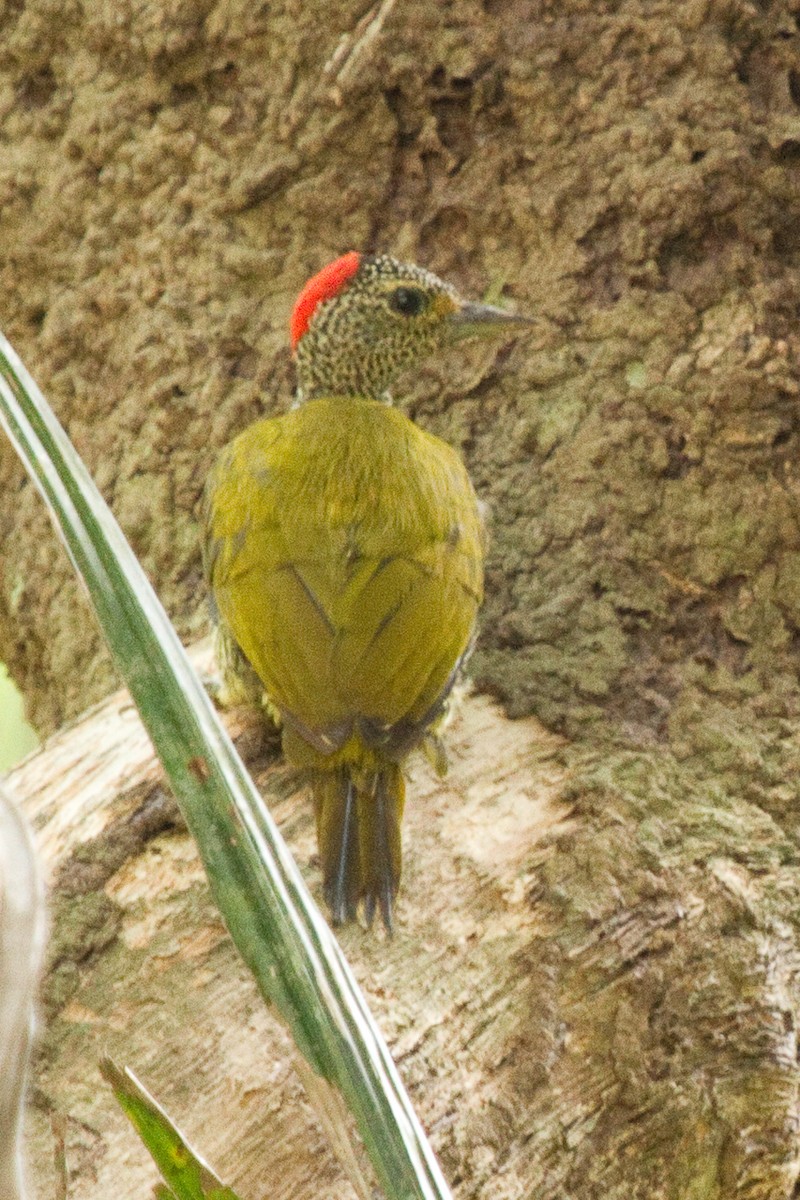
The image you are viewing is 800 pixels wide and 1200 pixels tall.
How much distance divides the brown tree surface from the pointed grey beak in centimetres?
8

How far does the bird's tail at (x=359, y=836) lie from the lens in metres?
2.17

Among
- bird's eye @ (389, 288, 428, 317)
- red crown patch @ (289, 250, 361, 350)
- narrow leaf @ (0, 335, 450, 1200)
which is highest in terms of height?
narrow leaf @ (0, 335, 450, 1200)

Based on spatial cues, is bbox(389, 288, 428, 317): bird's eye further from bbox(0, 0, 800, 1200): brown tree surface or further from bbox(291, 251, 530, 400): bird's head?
bbox(0, 0, 800, 1200): brown tree surface

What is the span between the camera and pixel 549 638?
2.74 m

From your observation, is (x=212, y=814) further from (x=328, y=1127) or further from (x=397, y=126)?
(x=397, y=126)

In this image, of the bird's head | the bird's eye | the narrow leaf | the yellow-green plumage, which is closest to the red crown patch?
the bird's head

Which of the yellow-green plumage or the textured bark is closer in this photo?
the textured bark

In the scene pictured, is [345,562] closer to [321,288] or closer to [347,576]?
[347,576]

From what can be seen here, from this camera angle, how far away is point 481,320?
3072 mm

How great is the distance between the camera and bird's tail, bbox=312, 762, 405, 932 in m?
2.17

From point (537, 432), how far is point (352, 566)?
0.59m

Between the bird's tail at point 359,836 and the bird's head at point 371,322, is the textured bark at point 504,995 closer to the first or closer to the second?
the bird's tail at point 359,836

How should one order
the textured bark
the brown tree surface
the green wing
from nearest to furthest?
the textured bark → the brown tree surface → the green wing

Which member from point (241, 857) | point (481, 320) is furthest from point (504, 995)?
point (481, 320)
